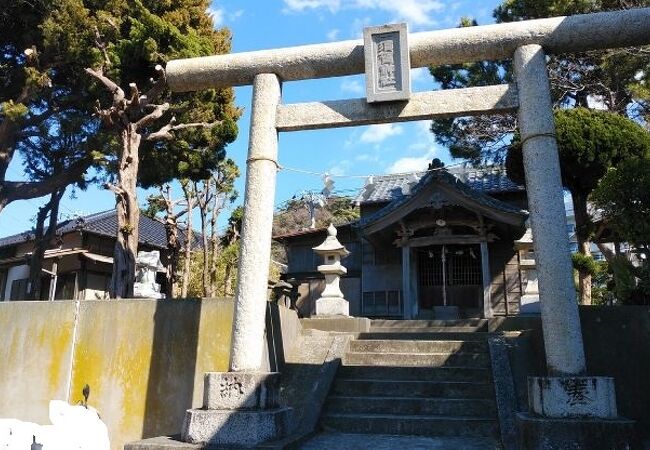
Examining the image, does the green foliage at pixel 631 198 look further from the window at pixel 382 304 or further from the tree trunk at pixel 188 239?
the tree trunk at pixel 188 239

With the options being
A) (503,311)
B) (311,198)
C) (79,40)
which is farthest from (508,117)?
(311,198)

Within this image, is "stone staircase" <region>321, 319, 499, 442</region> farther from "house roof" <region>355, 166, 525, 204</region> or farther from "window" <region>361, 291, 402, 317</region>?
"house roof" <region>355, 166, 525, 204</region>

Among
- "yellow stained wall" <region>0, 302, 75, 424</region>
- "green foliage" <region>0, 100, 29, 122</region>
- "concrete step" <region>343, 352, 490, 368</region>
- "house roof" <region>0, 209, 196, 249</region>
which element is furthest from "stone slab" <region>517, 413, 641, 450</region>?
"house roof" <region>0, 209, 196, 249</region>

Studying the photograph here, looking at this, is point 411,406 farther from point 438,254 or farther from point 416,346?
point 438,254

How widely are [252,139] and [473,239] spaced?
416 inches

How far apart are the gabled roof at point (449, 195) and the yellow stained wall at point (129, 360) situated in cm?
908

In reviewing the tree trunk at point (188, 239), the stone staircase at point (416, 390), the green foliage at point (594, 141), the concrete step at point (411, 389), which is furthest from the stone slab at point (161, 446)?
the tree trunk at point (188, 239)

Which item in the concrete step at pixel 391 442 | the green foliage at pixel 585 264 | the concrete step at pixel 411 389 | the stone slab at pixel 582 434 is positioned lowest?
the concrete step at pixel 391 442

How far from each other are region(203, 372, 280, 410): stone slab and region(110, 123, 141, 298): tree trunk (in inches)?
182

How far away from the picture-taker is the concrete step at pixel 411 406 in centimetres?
672

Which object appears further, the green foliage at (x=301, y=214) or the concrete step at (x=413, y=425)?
the green foliage at (x=301, y=214)

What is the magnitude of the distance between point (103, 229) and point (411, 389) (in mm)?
19376

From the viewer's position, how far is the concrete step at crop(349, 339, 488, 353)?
820cm

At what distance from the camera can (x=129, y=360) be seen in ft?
24.4
